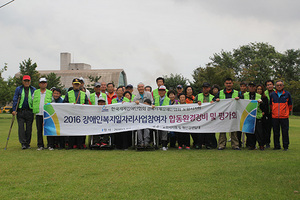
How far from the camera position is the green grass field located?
4.39m

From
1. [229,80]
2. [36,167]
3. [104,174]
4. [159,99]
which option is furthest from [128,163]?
[229,80]

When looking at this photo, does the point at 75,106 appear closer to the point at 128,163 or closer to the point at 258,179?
the point at 128,163

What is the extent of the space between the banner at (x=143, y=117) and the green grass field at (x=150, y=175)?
4.29ft

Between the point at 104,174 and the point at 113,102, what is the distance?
442cm

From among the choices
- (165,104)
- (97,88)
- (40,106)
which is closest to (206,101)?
(165,104)

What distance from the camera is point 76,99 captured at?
31.1ft

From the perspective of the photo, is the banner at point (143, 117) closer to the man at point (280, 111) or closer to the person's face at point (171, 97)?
the person's face at point (171, 97)

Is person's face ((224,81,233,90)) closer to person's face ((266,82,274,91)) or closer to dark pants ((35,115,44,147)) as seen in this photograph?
person's face ((266,82,274,91))

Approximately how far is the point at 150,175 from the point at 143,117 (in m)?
3.81

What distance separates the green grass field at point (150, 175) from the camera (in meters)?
4.39

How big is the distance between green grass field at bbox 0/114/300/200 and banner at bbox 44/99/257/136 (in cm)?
131

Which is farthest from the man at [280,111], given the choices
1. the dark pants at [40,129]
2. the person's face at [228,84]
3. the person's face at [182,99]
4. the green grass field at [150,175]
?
the dark pants at [40,129]

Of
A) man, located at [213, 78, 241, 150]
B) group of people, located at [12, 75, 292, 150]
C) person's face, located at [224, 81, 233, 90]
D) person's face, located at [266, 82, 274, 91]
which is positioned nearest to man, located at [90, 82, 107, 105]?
group of people, located at [12, 75, 292, 150]

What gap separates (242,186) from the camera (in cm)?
474
